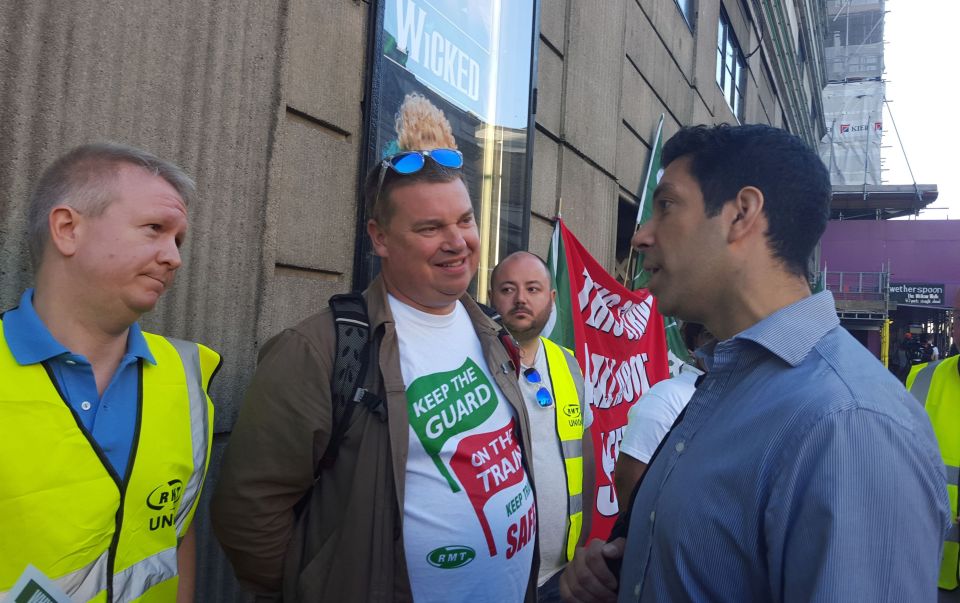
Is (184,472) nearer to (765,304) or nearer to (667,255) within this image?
(667,255)

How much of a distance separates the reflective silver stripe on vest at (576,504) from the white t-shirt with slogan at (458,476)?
0.62 m

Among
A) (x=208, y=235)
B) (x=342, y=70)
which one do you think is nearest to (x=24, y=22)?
(x=208, y=235)

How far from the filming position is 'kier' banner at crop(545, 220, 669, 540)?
412 centimetres

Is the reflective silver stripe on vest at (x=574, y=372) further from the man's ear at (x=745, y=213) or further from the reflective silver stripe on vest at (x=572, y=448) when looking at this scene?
the man's ear at (x=745, y=213)

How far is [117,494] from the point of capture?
4.75 feet

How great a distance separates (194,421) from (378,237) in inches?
31.5

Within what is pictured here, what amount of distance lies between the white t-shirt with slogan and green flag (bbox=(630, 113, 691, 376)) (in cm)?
408

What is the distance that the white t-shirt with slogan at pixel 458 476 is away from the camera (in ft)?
6.37

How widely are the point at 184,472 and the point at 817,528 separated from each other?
4.28 ft

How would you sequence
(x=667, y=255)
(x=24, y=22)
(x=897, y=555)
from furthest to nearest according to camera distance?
(x=24, y=22), (x=667, y=255), (x=897, y=555)

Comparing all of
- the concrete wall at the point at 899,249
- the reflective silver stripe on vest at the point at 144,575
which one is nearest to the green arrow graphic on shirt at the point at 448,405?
the reflective silver stripe on vest at the point at 144,575

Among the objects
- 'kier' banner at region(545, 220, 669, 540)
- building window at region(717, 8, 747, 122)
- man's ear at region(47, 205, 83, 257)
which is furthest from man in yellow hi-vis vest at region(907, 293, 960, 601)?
building window at region(717, 8, 747, 122)

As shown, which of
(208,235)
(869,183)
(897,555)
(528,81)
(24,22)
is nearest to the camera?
(897,555)

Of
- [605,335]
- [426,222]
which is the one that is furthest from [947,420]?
[426,222]
